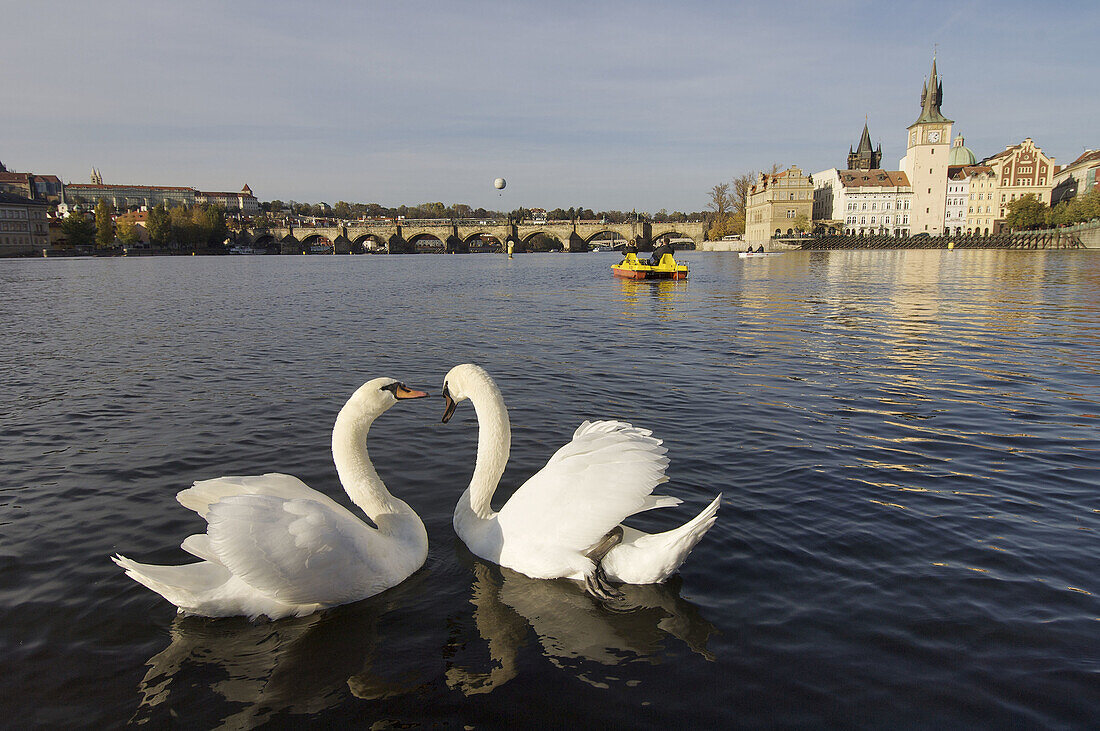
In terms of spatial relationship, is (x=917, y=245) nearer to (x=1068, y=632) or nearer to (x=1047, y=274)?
(x=1047, y=274)

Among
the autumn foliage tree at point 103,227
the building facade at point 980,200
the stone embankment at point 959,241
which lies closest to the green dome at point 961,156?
the building facade at point 980,200

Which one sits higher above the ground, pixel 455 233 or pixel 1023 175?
pixel 1023 175

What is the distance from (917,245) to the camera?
89.2m

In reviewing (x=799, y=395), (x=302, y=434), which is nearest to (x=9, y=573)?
(x=302, y=434)

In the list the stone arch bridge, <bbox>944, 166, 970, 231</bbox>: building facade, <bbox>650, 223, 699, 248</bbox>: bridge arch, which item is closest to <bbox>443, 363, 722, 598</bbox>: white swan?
the stone arch bridge

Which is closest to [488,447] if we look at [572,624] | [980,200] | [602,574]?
[602,574]

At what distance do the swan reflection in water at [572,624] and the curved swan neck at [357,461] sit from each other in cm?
85

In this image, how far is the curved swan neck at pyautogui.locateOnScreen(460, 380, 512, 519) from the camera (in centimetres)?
452

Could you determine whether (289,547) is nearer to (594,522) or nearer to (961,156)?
(594,522)

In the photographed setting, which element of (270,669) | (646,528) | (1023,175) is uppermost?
(1023,175)

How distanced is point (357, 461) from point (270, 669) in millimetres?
1319

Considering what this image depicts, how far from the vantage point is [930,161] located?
339ft

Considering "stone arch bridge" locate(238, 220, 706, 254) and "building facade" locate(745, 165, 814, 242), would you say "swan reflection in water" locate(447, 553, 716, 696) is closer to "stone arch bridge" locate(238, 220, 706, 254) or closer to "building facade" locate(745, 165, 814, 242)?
"building facade" locate(745, 165, 814, 242)

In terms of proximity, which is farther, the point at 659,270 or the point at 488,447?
the point at 659,270
